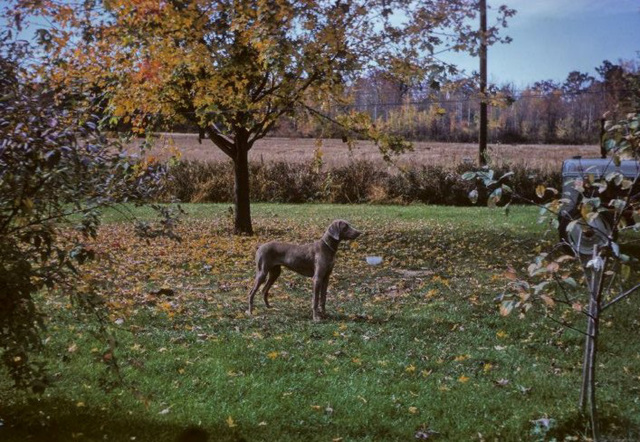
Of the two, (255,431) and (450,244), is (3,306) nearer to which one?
(255,431)

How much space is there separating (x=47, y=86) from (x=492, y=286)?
7574mm

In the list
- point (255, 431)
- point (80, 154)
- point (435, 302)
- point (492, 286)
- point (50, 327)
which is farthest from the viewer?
point (492, 286)

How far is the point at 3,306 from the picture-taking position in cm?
388

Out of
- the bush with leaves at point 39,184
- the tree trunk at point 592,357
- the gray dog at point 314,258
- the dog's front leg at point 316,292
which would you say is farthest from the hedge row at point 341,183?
the bush with leaves at point 39,184

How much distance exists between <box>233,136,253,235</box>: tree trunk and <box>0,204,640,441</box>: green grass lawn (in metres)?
4.67

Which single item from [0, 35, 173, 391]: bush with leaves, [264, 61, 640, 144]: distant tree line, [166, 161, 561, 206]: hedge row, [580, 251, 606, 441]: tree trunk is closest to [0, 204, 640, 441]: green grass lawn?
[580, 251, 606, 441]: tree trunk

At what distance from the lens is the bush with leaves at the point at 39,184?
3564 mm

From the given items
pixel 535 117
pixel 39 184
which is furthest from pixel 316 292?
pixel 535 117

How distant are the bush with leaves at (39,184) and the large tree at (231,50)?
16.1 ft

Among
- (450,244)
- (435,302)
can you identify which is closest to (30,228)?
(435,302)

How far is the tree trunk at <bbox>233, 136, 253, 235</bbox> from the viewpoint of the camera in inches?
628

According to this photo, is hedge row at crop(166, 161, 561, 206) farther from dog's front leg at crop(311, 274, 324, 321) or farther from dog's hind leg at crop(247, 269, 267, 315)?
dog's front leg at crop(311, 274, 324, 321)

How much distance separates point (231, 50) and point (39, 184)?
7.98 meters

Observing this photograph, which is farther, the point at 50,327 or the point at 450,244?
the point at 450,244
